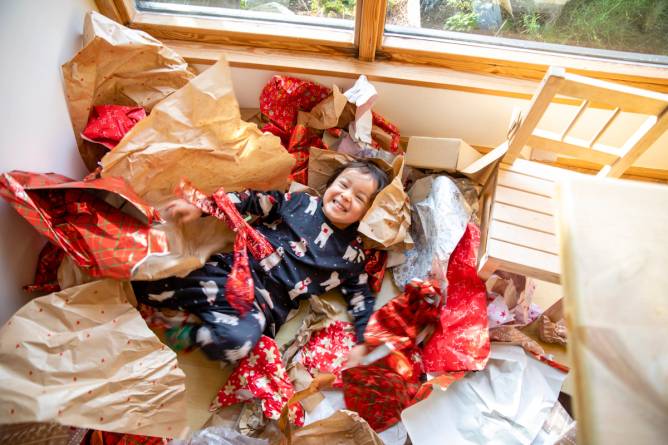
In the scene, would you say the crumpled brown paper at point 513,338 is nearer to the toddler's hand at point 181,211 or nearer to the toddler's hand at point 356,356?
the toddler's hand at point 356,356

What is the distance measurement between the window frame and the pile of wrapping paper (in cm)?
14

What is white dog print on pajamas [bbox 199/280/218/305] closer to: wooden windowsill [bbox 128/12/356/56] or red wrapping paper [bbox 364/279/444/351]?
red wrapping paper [bbox 364/279/444/351]

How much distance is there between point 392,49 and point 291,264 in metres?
0.83

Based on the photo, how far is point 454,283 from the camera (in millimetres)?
1354

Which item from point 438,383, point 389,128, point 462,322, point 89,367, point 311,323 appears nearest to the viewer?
point 89,367

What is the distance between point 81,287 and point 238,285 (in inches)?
16.0

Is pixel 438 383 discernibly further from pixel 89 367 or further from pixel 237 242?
pixel 89 367

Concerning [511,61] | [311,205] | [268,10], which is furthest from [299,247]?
[511,61]

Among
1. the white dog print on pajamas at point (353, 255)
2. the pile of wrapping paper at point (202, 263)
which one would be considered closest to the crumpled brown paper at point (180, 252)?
the pile of wrapping paper at point (202, 263)

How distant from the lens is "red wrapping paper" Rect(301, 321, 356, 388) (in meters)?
1.29

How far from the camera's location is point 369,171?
142cm

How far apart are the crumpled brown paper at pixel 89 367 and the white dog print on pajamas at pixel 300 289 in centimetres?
44

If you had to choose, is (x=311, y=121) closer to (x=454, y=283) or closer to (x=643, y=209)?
(x=454, y=283)

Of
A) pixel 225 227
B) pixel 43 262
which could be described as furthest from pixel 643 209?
pixel 43 262
